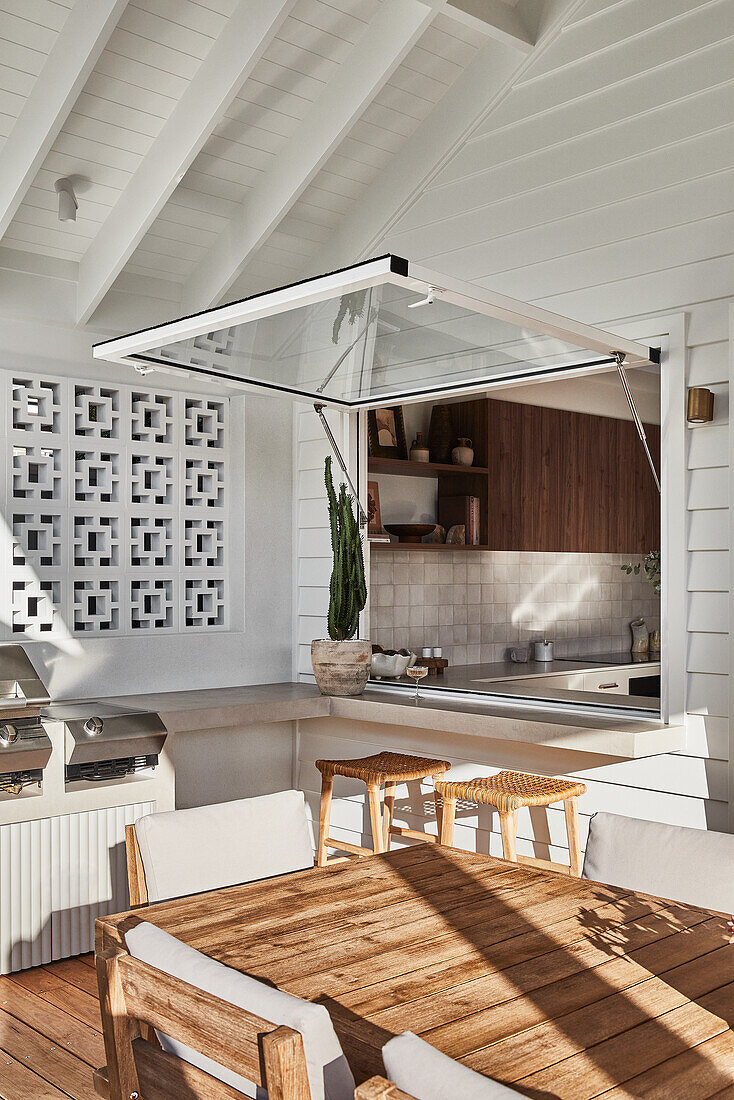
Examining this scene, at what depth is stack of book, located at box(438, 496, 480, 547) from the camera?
5867 millimetres

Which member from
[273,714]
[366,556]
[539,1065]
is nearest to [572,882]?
[539,1065]

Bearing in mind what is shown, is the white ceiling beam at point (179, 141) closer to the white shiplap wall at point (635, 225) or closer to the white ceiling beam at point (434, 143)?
the white ceiling beam at point (434, 143)

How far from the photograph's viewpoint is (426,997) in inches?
66.5

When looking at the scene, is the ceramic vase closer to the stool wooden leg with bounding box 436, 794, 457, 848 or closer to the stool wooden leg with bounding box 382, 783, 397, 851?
the stool wooden leg with bounding box 382, 783, 397, 851

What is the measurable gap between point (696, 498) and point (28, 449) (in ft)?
8.94

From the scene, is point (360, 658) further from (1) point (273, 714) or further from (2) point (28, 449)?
(2) point (28, 449)

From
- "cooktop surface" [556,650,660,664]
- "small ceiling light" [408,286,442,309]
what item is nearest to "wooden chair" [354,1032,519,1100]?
"small ceiling light" [408,286,442,309]

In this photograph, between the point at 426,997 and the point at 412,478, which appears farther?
the point at 412,478

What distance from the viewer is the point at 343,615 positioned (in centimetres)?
460

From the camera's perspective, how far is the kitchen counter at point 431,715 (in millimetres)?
3410

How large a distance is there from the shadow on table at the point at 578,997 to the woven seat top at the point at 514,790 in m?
1.13

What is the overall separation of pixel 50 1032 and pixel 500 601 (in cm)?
388

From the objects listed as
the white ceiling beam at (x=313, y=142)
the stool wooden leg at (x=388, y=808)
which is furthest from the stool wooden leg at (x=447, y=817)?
the white ceiling beam at (x=313, y=142)

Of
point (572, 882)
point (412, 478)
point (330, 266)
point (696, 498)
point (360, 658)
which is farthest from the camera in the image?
point (412, 478)
